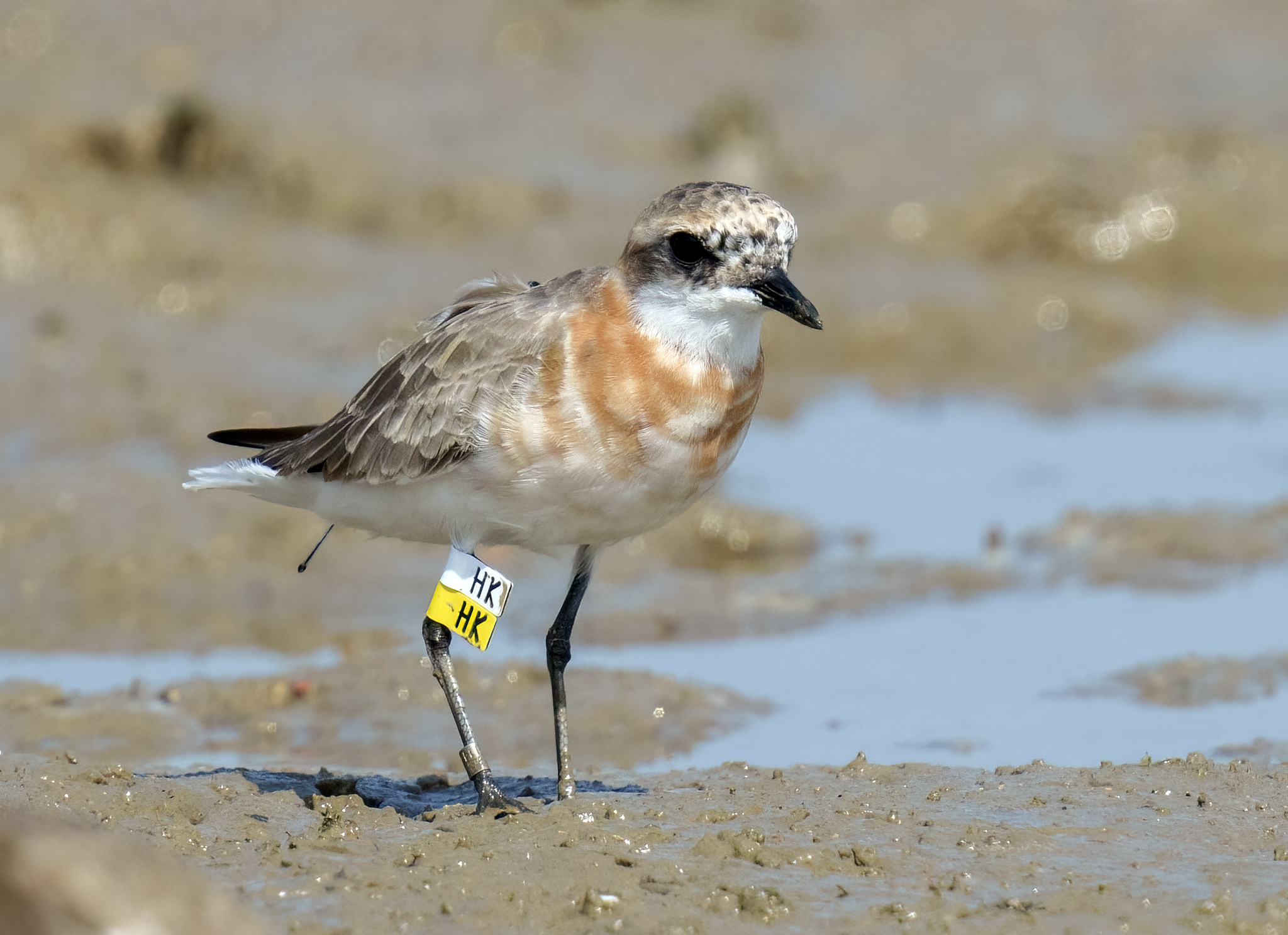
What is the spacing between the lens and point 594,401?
21.9 feet

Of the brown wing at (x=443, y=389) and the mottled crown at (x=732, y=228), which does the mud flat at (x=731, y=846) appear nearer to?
the brown wing at (x=443, y=389)

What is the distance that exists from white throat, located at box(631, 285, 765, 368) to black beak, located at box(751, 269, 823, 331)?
0.08 meters

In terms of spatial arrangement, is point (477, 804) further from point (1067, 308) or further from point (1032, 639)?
point (1067, 308)

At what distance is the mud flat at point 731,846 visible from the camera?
5.69 m

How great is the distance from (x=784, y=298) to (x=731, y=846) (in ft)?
6.94

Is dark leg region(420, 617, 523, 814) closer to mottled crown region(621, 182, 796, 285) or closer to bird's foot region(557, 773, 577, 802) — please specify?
bird's foot region(557, 773, 577, 802)

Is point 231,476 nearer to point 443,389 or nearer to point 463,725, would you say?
point 443,389

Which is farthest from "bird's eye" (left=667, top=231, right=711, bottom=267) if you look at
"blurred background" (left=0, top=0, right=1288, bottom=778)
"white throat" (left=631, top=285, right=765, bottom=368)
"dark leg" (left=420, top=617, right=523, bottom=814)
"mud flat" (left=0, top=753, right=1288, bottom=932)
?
"blurred background" (left=0, top=0, right=1288, bottom=778)

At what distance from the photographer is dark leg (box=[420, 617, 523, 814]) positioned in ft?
22.9

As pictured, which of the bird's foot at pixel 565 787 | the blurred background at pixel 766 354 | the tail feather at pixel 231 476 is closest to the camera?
the bird's foot at pixel 565 787

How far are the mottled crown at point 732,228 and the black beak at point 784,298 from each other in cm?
4

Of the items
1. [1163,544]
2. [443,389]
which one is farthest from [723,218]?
[1163,544]

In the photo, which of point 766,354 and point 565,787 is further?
point 766,354

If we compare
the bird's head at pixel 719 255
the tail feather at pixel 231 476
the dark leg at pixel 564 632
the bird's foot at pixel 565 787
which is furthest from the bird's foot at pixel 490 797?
the bird's head at pixel 719 255
